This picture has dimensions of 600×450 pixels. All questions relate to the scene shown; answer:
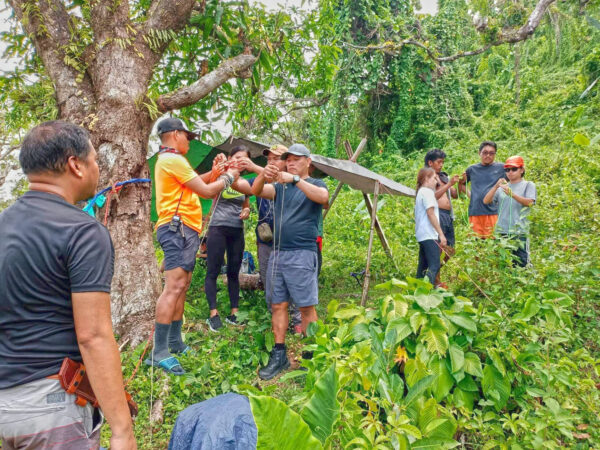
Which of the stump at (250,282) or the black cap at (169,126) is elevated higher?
the black cap at (169,126)

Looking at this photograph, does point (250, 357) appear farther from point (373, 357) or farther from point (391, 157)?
point (391, 157)

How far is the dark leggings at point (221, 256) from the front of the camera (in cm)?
442

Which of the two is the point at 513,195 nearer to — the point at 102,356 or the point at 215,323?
the point at 215,323

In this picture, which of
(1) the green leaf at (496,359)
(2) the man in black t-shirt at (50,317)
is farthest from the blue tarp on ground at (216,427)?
(1) the green leaf at (496,359)

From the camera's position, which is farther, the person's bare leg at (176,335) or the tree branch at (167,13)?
the tree branch at (167,13)

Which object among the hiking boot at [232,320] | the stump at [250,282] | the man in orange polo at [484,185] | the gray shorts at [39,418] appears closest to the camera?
the gray shorts at [39,418]

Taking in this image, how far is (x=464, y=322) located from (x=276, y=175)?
193cm

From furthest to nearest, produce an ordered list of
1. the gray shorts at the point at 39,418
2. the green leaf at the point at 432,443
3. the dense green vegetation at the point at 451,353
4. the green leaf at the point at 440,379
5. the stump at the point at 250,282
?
the stump at the point at 250,282
the green leaf at the point at 440,379
the dense green vegetation at the point at 451,353
the green leaf at the point at 432,443
the gray shorts at the point at 39,418

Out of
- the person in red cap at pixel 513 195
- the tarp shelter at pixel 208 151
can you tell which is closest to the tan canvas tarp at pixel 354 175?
the tarp shelter at pixel 208 151

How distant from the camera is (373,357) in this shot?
2518 mm

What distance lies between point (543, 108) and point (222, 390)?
1405 centimetres

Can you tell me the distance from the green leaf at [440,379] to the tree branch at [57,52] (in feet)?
13.0

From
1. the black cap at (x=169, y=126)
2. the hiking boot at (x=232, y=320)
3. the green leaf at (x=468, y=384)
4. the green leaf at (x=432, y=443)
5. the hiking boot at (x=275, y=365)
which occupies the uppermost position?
the black cap at (x=169, y=126)

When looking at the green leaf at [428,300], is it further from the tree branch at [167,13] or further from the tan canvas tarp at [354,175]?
the tree branch at [167,13]
